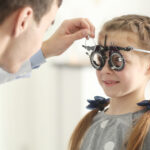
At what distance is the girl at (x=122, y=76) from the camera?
4.47 feet

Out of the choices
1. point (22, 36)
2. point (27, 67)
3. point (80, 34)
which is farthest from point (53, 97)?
point (22, 36)

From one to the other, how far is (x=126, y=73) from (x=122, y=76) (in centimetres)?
2

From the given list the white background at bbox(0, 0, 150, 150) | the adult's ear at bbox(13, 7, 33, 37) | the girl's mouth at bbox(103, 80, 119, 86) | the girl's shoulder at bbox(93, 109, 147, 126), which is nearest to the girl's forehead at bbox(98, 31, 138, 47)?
the girl's mouth at bbox(103, 80, 119, 86)

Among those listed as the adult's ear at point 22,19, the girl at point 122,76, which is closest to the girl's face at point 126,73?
the girl at point 122,76

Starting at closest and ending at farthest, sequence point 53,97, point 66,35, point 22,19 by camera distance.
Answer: point 22,19 < point 66,35 < point 53,97

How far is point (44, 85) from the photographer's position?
2.74 metres

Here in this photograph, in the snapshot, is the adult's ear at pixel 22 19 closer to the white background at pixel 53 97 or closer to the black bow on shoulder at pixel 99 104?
the black bow on shoulder at pixel 99 104

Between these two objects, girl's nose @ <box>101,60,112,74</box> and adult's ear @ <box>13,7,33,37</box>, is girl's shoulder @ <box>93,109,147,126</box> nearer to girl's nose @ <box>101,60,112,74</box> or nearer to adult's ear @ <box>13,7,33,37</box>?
girl's nose @ <box>101,60,112,74</box>

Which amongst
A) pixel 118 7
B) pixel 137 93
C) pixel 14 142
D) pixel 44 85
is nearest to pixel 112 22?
pixel 137 93

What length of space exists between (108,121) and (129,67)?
242 mm

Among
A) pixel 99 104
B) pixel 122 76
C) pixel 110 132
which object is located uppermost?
pixel 122 76

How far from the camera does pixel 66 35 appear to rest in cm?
151

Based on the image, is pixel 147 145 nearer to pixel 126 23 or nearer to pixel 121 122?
pixel 121 122

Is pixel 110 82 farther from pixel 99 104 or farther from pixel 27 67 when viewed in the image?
pixel 27 67
